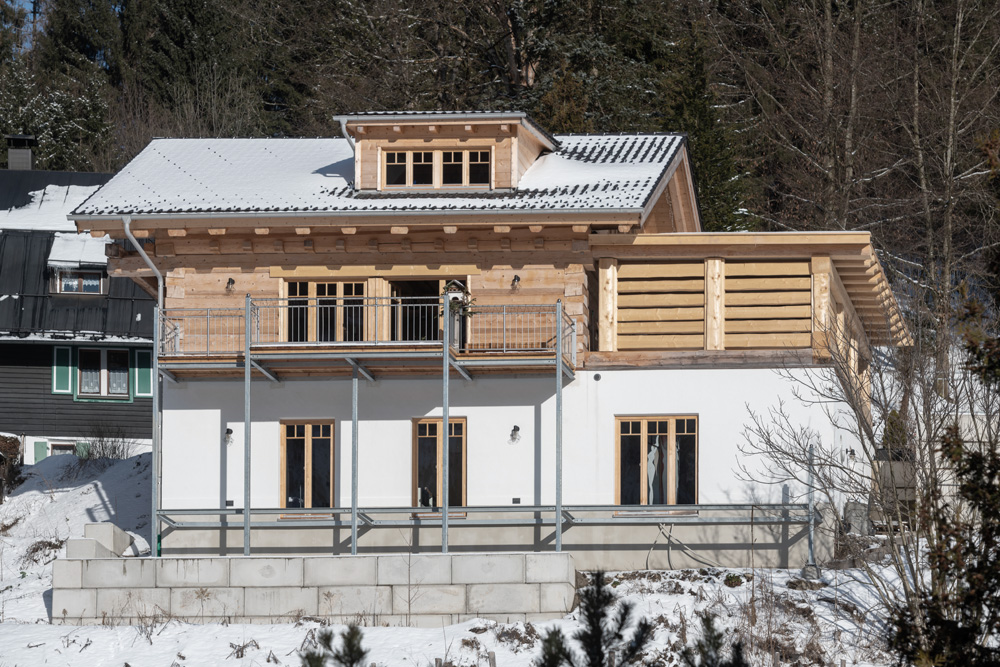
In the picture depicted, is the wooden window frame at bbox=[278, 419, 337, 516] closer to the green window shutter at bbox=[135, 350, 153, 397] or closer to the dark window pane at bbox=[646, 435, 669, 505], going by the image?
the dark window pane at bbox=[646, 435, 669, 505]

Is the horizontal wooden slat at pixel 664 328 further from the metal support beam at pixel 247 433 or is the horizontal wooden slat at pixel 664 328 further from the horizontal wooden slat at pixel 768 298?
the metal support beam at pixel 247 433

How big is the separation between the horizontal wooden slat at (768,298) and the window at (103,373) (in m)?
22.6

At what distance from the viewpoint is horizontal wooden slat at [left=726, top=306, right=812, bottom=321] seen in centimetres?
2884

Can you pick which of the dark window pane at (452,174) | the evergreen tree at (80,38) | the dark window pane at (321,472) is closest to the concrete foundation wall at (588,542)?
the dark window pane at (321,472)

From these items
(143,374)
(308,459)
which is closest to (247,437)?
(308,459)

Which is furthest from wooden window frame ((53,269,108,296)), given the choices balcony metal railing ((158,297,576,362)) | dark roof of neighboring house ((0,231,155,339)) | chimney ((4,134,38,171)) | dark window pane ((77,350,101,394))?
balcony metal railing ((158,297,576,362))

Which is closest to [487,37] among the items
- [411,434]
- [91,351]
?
[91,351]

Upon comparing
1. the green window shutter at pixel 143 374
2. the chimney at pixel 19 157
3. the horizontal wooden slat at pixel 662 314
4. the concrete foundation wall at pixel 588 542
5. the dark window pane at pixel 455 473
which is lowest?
the concrete foundation wall at pixel 588 542

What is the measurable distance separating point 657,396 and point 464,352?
3595mm

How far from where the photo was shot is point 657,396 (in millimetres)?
28453

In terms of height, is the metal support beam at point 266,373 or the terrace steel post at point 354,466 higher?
the metal support beam at point 266,373

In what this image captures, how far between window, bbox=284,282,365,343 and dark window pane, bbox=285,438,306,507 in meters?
1.96

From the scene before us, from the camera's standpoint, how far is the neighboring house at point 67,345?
4484 cm

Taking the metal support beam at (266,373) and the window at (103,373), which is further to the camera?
the window at (103,373)
